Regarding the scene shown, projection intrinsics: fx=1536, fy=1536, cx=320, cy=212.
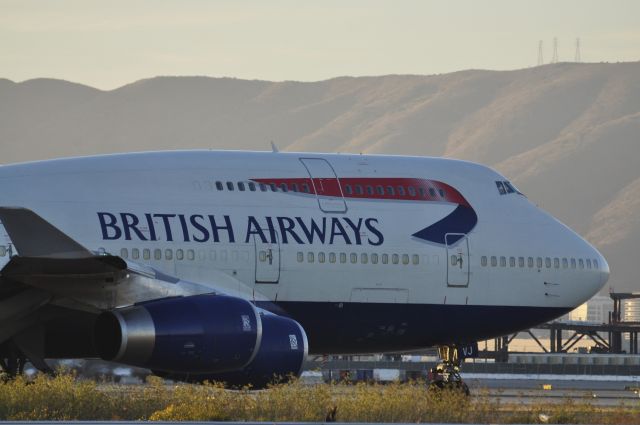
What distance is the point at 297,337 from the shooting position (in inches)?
1003

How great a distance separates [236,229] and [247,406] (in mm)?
4562

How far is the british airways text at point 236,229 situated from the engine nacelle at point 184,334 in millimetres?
2426

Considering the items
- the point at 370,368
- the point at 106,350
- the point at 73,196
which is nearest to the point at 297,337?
the point at 106,350

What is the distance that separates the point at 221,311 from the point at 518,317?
8776mm

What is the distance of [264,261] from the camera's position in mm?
28188

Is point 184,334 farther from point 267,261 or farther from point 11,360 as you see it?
point 11,360

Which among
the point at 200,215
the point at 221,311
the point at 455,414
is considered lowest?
the point at 455,414

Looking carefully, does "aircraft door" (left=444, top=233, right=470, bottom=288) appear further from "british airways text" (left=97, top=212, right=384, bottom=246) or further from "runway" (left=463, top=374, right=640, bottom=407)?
"runway" (left=463, top=374, right=640, bottom=407)

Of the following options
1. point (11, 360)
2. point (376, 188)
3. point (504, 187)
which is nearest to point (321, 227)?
point (376, 188)

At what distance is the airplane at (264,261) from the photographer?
80.3ft

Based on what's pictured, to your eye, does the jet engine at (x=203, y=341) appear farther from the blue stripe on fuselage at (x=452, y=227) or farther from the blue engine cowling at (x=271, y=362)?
the blue stripe on fuselage at (x=452, y=227)

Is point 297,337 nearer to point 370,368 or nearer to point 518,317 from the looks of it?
point 518,317

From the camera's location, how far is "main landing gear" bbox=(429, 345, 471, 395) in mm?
30034

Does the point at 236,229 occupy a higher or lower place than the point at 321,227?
lower
